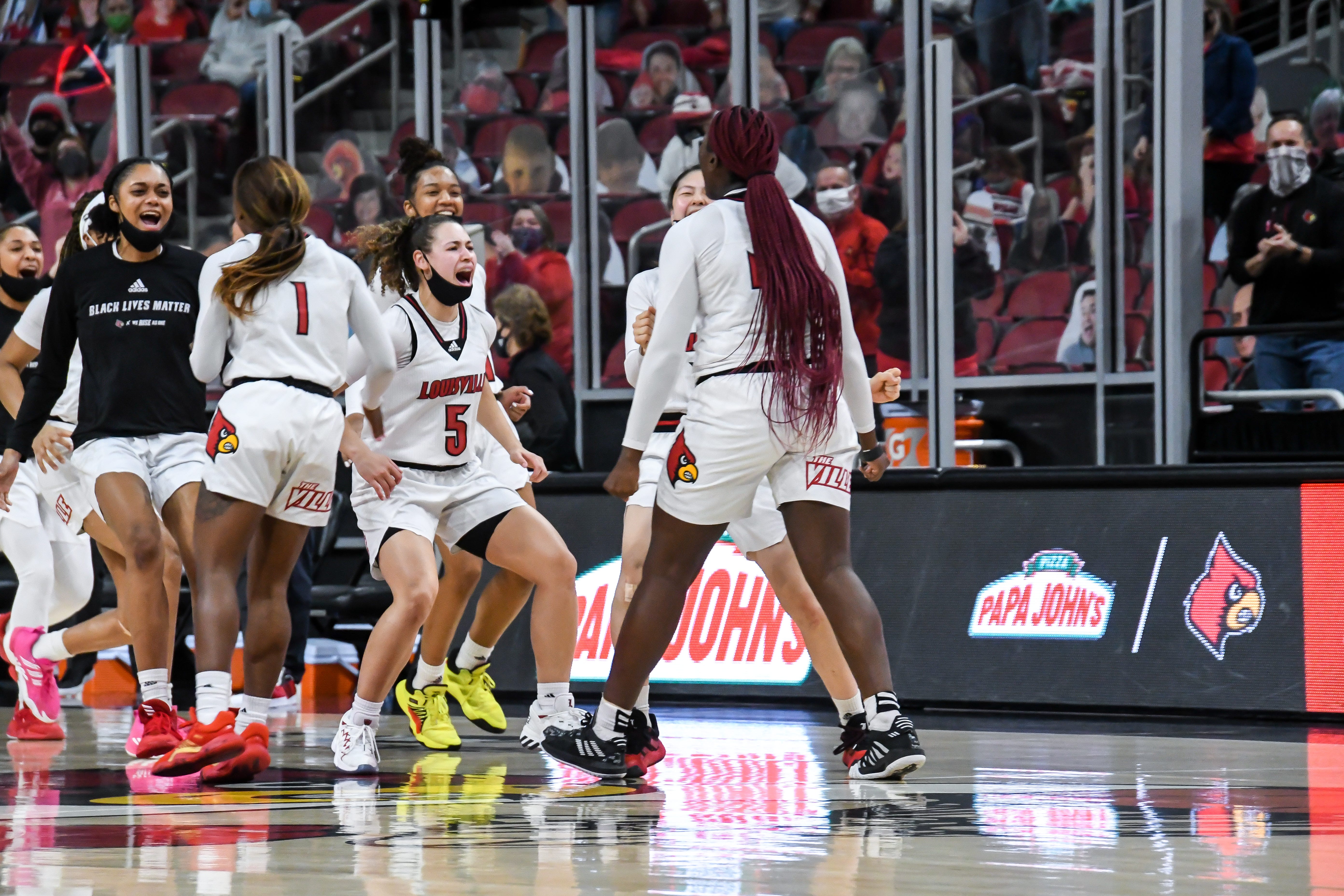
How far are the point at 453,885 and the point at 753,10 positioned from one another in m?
8.06

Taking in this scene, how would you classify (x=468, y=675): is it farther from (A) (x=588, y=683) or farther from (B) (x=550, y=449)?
(B) (x=550, y=449)

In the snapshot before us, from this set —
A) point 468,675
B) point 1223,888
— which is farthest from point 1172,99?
point 1223,888

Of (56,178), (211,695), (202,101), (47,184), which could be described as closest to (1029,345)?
(211,695)

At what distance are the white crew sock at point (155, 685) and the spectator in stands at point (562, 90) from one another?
17.9 ft

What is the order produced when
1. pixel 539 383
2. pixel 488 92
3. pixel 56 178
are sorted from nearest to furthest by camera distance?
pixel 539 383 → pixel 488 92 → pixel 56 178

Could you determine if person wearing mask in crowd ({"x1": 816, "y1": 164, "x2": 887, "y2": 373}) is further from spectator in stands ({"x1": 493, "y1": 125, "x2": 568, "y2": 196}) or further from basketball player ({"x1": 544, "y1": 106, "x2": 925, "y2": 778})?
basketball player ({"x1": 544, "y1": 106, "x2": 925, "y2": 778})

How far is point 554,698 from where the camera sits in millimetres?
5992

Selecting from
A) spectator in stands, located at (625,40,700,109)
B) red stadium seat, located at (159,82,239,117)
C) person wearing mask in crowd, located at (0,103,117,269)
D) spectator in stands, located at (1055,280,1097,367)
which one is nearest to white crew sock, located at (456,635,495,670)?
spectator in stands, located at (1055,280,1097,367)

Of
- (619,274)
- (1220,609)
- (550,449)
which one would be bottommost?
(1220,609)

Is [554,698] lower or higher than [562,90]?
lower

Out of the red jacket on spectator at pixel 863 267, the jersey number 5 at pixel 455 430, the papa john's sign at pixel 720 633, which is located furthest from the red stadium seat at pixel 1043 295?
the jersey number 5 at pixel 455 430

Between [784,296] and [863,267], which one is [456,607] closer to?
[784,296]

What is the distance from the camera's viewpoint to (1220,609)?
7.43 metres

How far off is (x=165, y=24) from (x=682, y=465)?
11711 millimetres
